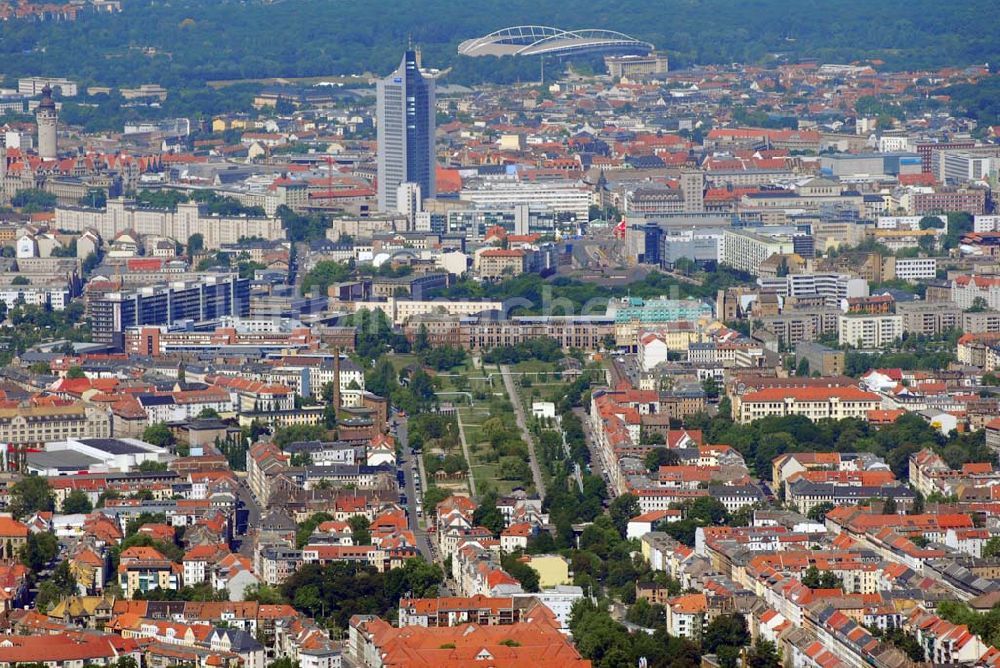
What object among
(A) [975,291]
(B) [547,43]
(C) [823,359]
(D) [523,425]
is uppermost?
(B) [547,43]

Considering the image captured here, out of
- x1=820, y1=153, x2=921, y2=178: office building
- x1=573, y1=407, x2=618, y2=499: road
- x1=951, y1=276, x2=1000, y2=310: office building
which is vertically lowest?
x1=573, y1=407, x2=618, y2=499: road

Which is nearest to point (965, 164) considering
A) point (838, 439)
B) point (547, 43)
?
point (838, 439)

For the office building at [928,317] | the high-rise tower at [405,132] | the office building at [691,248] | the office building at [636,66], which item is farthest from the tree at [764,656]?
the office building at [636,66]

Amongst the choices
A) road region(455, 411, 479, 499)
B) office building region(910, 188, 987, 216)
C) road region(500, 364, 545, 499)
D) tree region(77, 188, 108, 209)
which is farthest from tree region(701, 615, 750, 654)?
tree region(77, 188, 108, 209)

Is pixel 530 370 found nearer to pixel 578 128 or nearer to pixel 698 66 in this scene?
pixel 578 128

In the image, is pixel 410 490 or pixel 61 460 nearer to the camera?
pixel 410 490

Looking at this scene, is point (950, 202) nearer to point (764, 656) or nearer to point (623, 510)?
point (623, 510)

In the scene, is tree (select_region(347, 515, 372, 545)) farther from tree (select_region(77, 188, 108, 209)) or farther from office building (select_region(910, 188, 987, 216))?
tree (select_region(77, 188, 108, 209))

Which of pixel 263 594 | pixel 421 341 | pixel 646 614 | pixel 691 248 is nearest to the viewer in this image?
pixel 646 614
